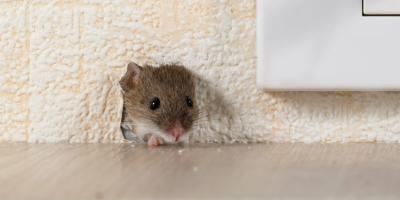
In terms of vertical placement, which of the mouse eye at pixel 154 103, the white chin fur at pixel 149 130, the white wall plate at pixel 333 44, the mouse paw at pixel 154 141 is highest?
the white wall plate at pixel 333 44

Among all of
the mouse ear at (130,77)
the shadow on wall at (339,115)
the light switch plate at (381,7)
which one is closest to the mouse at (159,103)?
the mouse ear at (130,77)

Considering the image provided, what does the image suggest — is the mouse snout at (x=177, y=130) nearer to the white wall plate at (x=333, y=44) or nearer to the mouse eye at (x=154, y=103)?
the mouse eye at (x=154, y=103)

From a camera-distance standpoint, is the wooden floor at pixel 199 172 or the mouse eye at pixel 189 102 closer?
the wooden floor at pixel 199 172

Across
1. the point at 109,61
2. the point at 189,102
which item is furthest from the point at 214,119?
the point at 109,61

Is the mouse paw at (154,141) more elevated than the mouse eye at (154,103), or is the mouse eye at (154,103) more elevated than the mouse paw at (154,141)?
the mouse eye at (154,103)

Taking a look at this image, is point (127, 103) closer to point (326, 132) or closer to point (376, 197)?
point (326, 132)

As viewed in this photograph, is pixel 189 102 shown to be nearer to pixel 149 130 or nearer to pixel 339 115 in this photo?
pixel 149 130

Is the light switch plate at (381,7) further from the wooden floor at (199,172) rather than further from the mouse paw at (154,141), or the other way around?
the mouse paw at (154,141)
